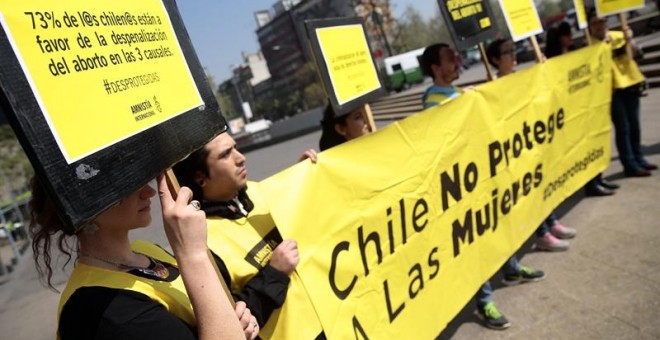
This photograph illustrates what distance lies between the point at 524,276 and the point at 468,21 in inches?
76.4

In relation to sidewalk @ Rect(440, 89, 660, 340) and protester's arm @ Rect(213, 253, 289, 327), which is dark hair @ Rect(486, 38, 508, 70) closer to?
sidewalk @ Rect(440, 89, 660, 340)

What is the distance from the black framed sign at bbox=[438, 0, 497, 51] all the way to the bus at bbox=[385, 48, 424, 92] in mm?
32661

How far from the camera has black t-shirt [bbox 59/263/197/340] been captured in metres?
0.99

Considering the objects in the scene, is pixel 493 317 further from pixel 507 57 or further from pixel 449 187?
pixel 507 57

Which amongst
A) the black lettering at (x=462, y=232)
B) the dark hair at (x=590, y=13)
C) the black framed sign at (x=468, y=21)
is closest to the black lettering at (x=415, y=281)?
the black lettering at (x=462, y=232)

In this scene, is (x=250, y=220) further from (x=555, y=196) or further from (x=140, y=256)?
(x=555, y=196)

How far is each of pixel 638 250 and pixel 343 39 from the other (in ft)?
8.87

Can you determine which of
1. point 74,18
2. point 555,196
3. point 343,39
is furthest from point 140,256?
point 555,196

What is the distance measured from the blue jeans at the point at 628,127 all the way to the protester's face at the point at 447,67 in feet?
7.77

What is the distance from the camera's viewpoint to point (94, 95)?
0.97 metres

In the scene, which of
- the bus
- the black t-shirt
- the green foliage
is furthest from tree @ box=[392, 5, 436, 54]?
the black t-shirt

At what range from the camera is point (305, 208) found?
1.95m

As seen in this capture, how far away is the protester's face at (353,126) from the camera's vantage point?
8.46 feet

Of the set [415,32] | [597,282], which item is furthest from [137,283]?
[415,32]
